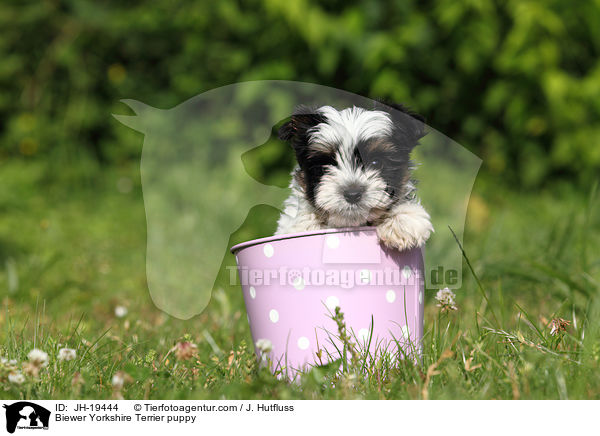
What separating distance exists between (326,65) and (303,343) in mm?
2575

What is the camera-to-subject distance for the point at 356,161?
7.60 feet

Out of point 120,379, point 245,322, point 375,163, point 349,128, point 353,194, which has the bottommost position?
point 120,379

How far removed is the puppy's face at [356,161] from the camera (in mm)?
2283

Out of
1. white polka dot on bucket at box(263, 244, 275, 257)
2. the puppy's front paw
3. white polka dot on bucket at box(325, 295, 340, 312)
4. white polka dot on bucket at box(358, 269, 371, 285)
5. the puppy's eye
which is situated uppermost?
the puppy's eye

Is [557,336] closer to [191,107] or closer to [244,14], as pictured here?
[191,107]

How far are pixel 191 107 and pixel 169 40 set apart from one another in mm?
3650

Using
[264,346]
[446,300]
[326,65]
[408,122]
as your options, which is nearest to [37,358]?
[264,346]

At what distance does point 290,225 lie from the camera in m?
2.48

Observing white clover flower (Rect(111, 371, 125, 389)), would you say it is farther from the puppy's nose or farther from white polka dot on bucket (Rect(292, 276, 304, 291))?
the puppy's nose

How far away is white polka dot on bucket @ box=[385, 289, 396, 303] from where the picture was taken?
2.25 metres

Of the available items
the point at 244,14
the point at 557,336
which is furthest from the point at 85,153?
the point at 557,336

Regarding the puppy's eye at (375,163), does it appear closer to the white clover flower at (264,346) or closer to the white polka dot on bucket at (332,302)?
the white polka dot on bucket at (332,302)
